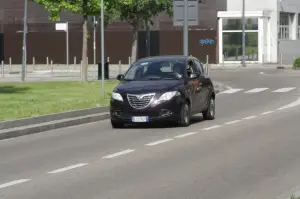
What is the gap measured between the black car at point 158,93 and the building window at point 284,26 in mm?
57965

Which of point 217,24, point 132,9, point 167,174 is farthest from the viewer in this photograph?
point 217,24

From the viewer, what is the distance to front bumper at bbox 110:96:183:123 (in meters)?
21.5

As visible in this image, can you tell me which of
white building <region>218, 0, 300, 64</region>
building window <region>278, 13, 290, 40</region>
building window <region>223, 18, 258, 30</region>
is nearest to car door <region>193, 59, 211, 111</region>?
white building <region>218, 0, 300, 64</region>

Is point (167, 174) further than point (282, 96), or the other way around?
point (282, 96)

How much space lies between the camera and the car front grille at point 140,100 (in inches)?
848

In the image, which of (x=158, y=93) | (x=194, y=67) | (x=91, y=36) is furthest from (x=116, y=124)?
(x=91, y=36)

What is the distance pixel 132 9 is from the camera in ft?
179

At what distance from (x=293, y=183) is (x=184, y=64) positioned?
434 inches

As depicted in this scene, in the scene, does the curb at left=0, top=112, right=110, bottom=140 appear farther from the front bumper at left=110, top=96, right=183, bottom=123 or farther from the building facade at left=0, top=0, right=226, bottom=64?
the building facade at left=0, top=0, right=226, bottom=64

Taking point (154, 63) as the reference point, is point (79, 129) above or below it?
below

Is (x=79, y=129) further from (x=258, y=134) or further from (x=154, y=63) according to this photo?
(x=258, y=134)

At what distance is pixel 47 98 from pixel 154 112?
9640 millimetres

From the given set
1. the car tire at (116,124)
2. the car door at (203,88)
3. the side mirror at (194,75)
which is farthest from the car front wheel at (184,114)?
the car tire at (116,124)

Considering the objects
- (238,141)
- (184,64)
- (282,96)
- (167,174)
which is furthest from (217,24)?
(167,174)
